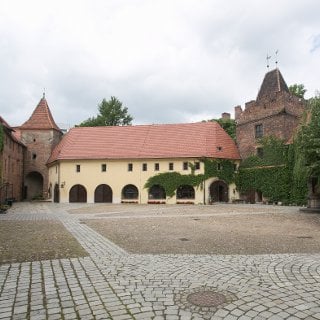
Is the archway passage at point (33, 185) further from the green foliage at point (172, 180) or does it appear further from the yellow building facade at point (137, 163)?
the green foliage at point (172, 180)

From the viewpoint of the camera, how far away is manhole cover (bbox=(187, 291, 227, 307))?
17.5 feet

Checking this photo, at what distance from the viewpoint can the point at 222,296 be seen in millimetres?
5676

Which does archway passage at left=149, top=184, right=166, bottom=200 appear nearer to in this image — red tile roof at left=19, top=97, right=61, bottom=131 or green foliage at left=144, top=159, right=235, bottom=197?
green foliage at left=144, top=159, right=235, bottom=197

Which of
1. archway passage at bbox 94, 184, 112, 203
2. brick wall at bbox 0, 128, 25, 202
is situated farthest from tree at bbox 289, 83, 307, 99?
brick wall at bbox 0, 128, 25, 202

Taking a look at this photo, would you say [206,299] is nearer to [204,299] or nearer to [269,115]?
[204,299]

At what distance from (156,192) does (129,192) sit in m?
3.22

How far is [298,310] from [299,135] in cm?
1664

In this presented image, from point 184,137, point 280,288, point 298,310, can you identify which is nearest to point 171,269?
point 280,288

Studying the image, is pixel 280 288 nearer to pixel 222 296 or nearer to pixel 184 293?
pixel 222 296

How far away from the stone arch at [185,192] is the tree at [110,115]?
26957 mm

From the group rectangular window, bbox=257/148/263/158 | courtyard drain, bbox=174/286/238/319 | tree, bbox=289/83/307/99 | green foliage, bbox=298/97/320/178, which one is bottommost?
courtyard drain, bbox=174/286/238/319

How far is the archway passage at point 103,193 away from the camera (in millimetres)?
39969

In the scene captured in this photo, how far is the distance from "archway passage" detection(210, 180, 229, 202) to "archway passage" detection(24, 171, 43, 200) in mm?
23434

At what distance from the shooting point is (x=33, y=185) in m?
47.8
